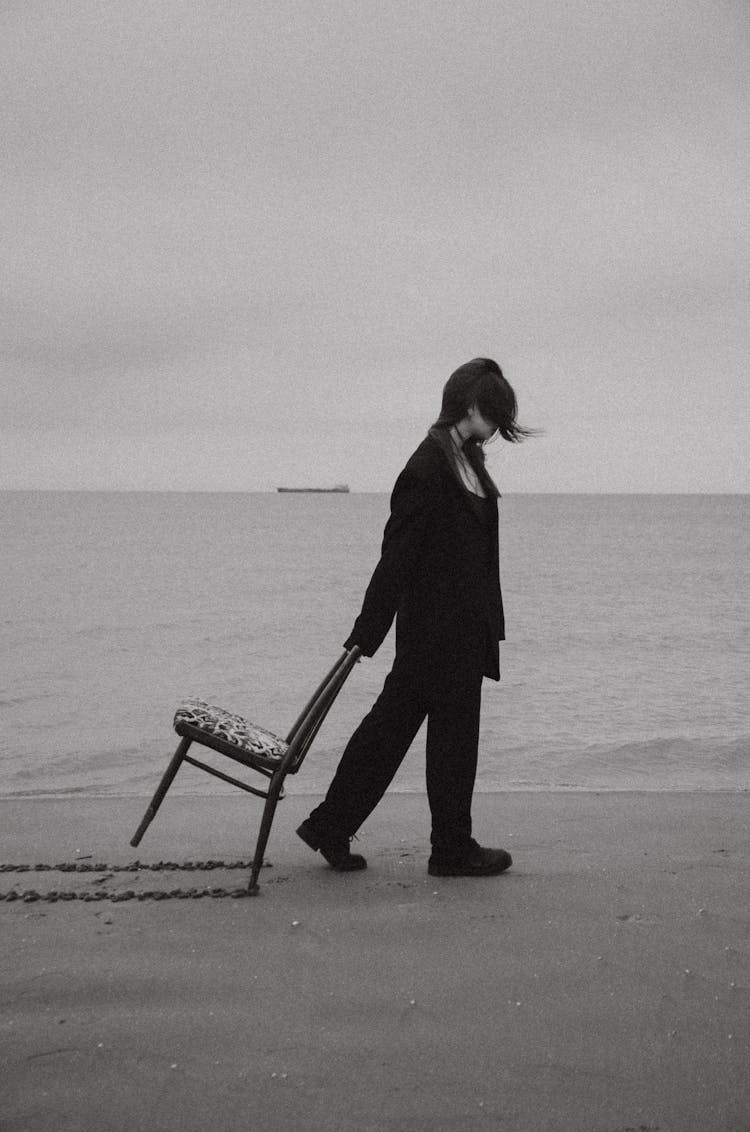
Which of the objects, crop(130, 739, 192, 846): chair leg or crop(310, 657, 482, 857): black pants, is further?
crop(310, 657, 482, 857): black pants

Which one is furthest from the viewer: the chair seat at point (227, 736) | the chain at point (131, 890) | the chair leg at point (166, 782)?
the chair leg at point (166, 782)

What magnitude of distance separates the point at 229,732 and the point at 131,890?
677 millimetres

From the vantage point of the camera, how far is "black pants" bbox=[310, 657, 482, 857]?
4023 millimetres

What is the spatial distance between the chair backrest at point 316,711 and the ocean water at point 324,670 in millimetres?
2228

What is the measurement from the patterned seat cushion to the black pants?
344 mm

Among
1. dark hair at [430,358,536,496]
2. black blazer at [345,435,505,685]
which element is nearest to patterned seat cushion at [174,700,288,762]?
black blazer at [345,435,505,685]

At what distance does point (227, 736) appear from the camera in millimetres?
3777

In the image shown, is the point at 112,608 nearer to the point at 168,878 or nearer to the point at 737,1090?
the point at 168,878

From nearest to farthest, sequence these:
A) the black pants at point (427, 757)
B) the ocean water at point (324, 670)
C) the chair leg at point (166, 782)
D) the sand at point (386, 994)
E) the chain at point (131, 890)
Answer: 1. the sand at point (386, 994)
2. the chain at point (131, 890)
3. the chair leg at point (166, 782)
4. the black pants at point (427, 757)
5. the ocean water at point (324, 670)

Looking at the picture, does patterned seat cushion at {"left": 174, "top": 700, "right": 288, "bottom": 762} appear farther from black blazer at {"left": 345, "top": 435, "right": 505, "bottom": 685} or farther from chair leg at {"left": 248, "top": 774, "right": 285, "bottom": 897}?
black blazer at {"left": 345, "top": 435, "right": 505, "bottom": 685}

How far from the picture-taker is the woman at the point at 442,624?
12.8 ft

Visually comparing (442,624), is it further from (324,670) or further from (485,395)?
(324,670)

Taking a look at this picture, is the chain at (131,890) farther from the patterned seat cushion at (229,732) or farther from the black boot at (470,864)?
the black boot at (470,864)

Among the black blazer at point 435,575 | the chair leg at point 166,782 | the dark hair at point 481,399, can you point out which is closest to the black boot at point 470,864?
the black blazer at point 435,575
